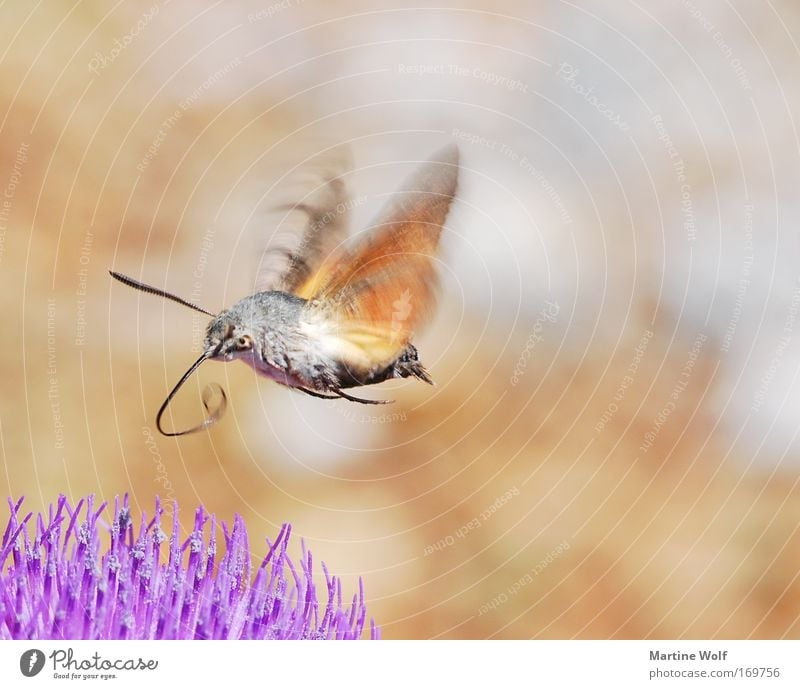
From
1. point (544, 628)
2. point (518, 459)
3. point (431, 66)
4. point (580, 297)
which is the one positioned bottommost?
point (544, 628)

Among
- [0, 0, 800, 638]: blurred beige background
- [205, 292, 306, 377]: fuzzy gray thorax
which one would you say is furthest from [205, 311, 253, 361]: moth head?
[0, 0, 800, 638]: blurred beige background

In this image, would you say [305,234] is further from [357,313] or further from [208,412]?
[208,412]

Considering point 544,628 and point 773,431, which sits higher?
point 773,431

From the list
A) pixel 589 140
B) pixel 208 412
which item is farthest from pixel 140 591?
pixel 589 140

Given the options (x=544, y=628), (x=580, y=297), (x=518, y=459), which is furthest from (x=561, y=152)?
(x=544, y=628)
